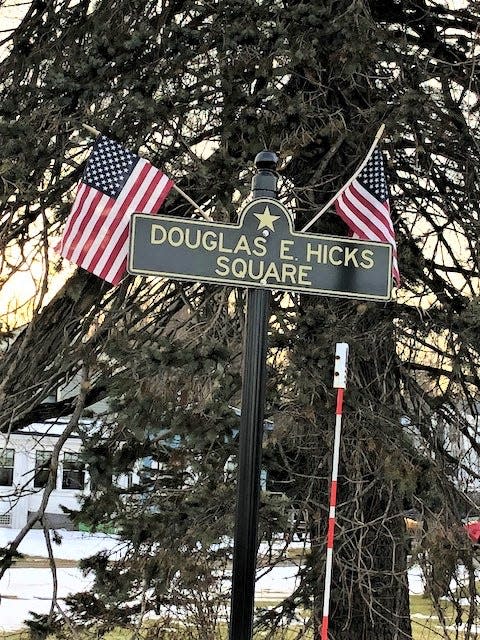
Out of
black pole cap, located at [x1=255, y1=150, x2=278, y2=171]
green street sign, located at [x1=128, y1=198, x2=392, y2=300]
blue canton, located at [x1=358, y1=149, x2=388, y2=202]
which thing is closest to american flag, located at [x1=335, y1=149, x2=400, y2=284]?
blue canton, located at [x1=358, y1=149, x2=388, y2=202]

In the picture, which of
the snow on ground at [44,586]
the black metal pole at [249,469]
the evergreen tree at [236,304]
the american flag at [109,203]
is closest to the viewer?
the black metal pole at [249,469]

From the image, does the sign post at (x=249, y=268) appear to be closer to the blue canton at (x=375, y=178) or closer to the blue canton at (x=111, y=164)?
the blue canton at (x=111, y=164)

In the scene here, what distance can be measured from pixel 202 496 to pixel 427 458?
154 cm

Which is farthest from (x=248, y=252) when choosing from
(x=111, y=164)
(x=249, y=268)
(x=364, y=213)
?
(x=364, y=213)

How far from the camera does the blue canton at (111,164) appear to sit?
5141 millimetres

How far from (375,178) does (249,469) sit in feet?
10.3

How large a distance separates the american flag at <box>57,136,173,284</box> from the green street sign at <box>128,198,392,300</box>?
59.1 inches

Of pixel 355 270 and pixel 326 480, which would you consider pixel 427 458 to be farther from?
pixel 355 270

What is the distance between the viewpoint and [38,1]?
7770mm

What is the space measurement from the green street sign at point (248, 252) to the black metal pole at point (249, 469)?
0.12 meters

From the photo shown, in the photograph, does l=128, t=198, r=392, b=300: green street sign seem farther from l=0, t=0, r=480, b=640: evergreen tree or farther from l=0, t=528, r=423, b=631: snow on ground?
l=0, t=528, r=423, b=631: snow on ground

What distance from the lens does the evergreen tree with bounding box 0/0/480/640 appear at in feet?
19.2

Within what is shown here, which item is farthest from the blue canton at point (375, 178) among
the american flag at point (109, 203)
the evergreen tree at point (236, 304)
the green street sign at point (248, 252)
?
the green street sign at point (248, 252)

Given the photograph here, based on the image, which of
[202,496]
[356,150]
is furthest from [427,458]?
[356,150]
